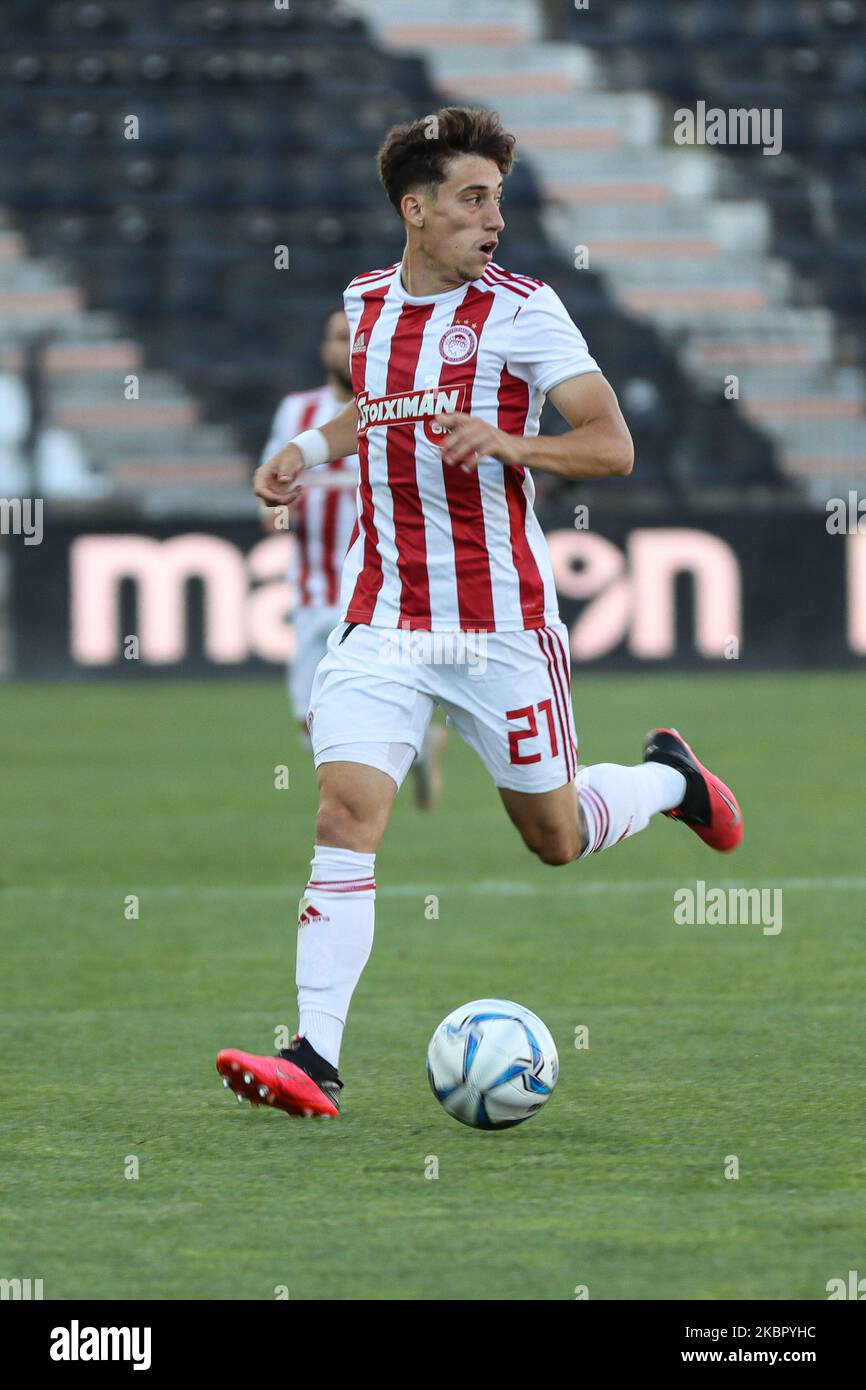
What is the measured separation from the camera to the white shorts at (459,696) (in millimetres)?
4129

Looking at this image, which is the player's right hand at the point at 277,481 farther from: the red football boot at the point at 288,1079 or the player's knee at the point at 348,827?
the red football boot at the point at 288,1079

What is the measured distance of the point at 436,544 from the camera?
4.22 m

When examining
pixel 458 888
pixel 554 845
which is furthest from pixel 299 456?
pixel 458 888

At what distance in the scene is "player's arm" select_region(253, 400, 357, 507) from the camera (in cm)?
431

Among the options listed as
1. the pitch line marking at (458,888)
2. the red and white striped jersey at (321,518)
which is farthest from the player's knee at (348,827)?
the red and white striped jersey at (321,518)

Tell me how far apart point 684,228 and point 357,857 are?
13732 mm

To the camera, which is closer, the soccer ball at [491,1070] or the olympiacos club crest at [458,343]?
the soccer ball at [491,1070]

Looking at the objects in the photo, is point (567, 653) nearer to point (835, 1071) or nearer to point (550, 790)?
point (550, 790)

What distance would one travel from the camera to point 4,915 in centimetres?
652

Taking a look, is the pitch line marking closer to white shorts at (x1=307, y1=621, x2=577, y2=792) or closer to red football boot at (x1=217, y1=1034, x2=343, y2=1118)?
white shorts at (x1=307, y1=621, x2=577, y2=792)

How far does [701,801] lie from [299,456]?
1225mm

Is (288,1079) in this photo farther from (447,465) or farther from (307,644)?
(307,644)

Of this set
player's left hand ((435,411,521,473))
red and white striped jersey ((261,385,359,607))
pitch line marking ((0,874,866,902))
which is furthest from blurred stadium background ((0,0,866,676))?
player's left hand ((435,411,521,473))
